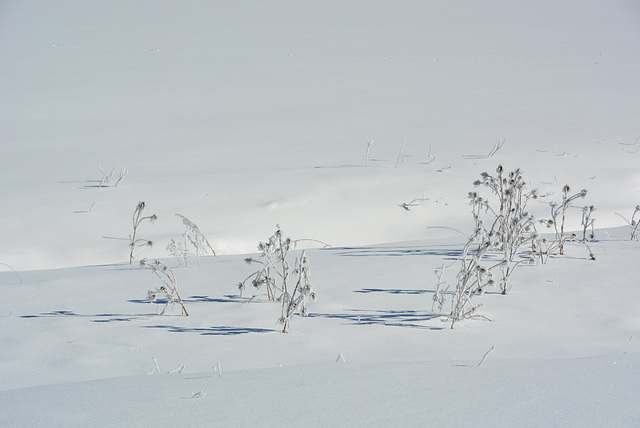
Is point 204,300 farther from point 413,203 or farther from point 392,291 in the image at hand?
point 413,203

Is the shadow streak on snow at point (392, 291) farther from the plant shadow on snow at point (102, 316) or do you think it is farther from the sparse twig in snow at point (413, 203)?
the sparse twig in snow at point (413, 203)

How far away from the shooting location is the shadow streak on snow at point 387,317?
285 cm

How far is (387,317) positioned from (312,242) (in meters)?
1.98

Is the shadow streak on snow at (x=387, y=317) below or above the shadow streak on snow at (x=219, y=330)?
above

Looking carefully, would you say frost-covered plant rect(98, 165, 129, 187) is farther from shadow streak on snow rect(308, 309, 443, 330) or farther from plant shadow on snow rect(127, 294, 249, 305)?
shadow streak on snow rect(308, 309, 443, 330)

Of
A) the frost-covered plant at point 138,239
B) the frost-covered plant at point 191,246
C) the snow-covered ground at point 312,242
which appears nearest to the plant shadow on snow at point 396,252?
the snow-covered ground at point 312,242

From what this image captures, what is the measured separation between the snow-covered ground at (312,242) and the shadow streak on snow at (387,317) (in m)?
0.01

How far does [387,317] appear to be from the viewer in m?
2.94

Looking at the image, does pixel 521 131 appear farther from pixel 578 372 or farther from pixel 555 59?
pixel 555 59

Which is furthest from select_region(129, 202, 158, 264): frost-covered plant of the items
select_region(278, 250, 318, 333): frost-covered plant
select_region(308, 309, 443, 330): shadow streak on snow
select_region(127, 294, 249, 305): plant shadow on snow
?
select_region(308, 309, 443, 330): shadow streak on snow

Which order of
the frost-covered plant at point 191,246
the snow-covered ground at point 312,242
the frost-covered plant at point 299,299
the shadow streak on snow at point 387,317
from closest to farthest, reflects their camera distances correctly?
the snow-covered ground at point 312,242, the frost-covered plant at point 299,299, the shadow streak on snow at point 387,317, the frost-covered plant at point 191,246

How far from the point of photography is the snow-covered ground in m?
1.86

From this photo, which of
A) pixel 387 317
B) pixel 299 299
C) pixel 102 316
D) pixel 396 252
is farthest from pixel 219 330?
pixel 396 252

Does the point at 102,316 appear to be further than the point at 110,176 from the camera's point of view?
No
